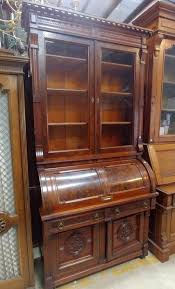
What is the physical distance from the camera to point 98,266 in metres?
1.83

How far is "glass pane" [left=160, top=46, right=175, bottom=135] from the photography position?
2.23m

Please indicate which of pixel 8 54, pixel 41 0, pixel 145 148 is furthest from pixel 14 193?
pixel 41 0

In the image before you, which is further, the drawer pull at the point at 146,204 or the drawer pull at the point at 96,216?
the drawer pull at the point at 146,204

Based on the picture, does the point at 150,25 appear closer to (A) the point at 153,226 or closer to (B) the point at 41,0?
(B) the point at 41,0

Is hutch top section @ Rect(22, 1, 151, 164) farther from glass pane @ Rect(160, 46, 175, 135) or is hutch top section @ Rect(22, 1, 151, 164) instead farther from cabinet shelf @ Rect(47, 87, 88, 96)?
glass pane @ Rect(160, 46, 175, 135)

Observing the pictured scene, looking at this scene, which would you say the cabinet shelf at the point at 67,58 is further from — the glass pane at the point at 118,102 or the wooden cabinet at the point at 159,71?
the wooden cabinet at the point at 159,71

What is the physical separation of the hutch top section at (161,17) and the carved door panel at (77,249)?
2.04 meters

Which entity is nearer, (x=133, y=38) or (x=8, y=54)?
(x=8, y=54)

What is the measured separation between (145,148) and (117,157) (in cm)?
37

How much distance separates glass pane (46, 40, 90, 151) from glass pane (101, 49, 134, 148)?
251 mm

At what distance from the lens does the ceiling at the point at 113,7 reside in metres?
2.42

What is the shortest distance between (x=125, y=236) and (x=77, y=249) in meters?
0.50

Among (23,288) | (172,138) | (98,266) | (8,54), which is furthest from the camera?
(172,138)

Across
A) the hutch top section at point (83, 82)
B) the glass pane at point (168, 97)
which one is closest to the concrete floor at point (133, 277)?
the hutch top section at point (83, 82)
